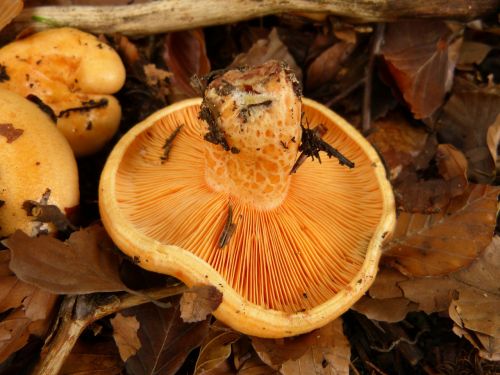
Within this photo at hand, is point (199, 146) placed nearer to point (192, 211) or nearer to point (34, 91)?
point (192, 211)

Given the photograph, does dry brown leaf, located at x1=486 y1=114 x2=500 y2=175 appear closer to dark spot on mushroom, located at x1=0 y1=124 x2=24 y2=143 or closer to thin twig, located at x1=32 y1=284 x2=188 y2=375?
thin twig, located at x1=32 y1=284 x2=188 y2=375

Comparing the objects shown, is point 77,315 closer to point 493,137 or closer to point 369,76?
point 369,76

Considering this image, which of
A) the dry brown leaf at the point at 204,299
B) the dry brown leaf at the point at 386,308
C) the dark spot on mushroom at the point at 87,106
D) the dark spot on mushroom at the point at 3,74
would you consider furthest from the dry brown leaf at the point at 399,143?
the dark spot on mushroom at the point at 3,74

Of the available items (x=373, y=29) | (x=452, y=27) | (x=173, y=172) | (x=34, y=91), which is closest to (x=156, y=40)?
(x=34, y=91)

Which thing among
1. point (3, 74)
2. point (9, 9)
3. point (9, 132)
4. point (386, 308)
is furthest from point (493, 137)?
point (9, 9)

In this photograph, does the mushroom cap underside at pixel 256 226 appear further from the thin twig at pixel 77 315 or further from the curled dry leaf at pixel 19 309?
the curled dry leaf at pixel 19 309
